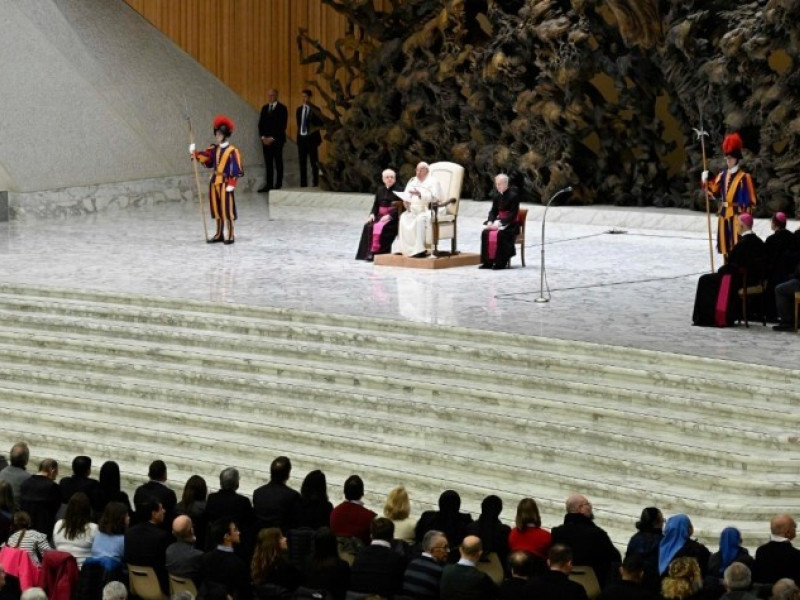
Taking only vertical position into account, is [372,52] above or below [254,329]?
above

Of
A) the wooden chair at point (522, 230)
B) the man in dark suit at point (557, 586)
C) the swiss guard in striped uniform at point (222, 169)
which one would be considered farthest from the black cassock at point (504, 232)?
the man in dark suit at point (557, 586)

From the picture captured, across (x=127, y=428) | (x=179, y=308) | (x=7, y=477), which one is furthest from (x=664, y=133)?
(x=7, y=477)

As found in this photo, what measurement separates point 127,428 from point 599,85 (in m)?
11.1

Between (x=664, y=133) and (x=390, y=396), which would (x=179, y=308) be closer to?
(x=390, y=396)

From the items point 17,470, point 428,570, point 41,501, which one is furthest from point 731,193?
point 428,570

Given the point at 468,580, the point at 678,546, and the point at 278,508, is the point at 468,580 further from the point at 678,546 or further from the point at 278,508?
the point at 278,508

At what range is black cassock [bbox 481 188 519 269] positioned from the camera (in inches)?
658

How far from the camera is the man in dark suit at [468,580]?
320 inches

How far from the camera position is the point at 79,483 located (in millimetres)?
9984

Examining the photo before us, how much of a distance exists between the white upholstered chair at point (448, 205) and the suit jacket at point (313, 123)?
5565 millimetres

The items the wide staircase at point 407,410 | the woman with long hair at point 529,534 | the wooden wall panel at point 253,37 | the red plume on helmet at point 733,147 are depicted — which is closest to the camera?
the woman with long hair at point 529,534

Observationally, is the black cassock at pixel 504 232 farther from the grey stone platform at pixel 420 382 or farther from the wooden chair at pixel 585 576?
the wooden chair at pixel 585 576

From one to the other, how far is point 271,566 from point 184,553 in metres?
0.60

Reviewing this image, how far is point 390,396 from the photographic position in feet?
40.9
